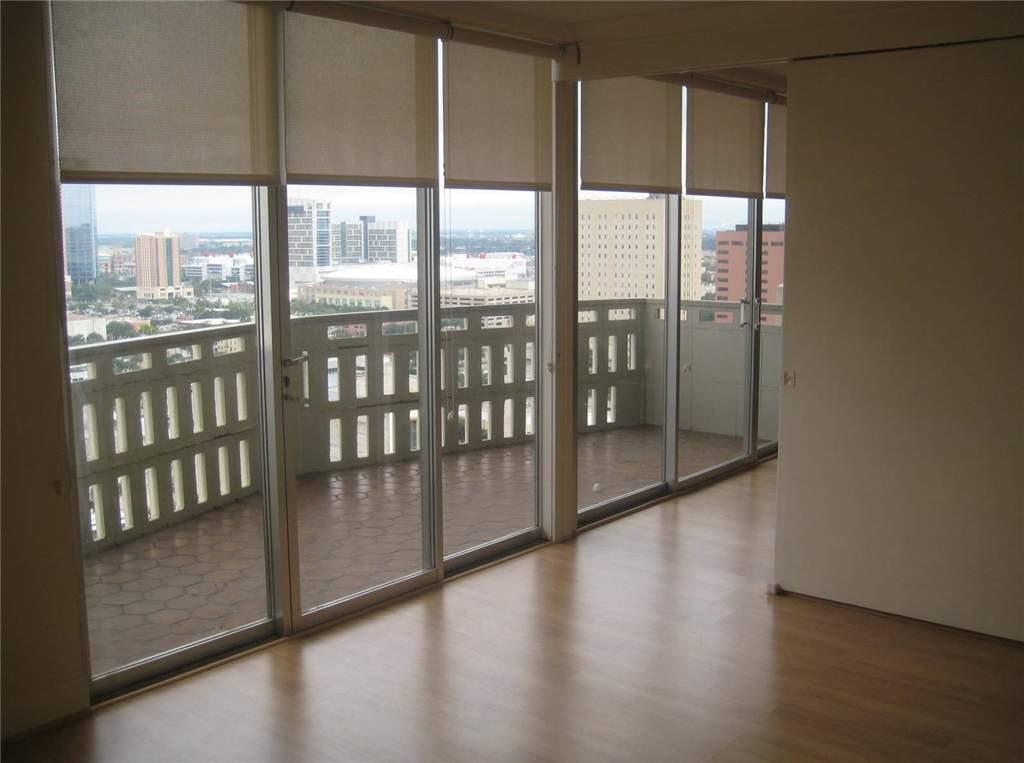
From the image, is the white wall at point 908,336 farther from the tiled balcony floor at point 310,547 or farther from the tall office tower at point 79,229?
the tall office tower at point 79,229

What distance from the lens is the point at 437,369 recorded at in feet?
14.8

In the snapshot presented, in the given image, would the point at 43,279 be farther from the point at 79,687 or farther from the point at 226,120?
the point at 79,687

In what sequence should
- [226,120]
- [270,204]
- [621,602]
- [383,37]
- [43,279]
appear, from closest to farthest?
[43,279] → [226,120] → [270,204] → [383,37] → [621,602]

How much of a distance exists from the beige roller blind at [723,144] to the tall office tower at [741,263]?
12.4 inches

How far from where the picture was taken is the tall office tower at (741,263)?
21.0ft

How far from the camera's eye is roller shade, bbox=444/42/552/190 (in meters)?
4.34

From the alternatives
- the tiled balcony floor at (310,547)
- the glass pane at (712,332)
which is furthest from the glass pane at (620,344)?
the glass pane at (712,332)

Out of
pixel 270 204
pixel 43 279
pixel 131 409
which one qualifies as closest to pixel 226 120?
pixel 270 204

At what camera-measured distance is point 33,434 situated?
3.15m

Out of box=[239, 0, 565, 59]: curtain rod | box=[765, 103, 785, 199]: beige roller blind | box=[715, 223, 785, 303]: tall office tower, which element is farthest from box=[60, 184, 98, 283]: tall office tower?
box=[765, 103, 785, 199]: beige roller blind

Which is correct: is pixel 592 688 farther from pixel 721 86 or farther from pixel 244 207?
pixel 721 86

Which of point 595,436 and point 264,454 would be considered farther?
point 595,436

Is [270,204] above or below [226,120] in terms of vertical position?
below

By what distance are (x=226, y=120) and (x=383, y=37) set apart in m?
0.83
